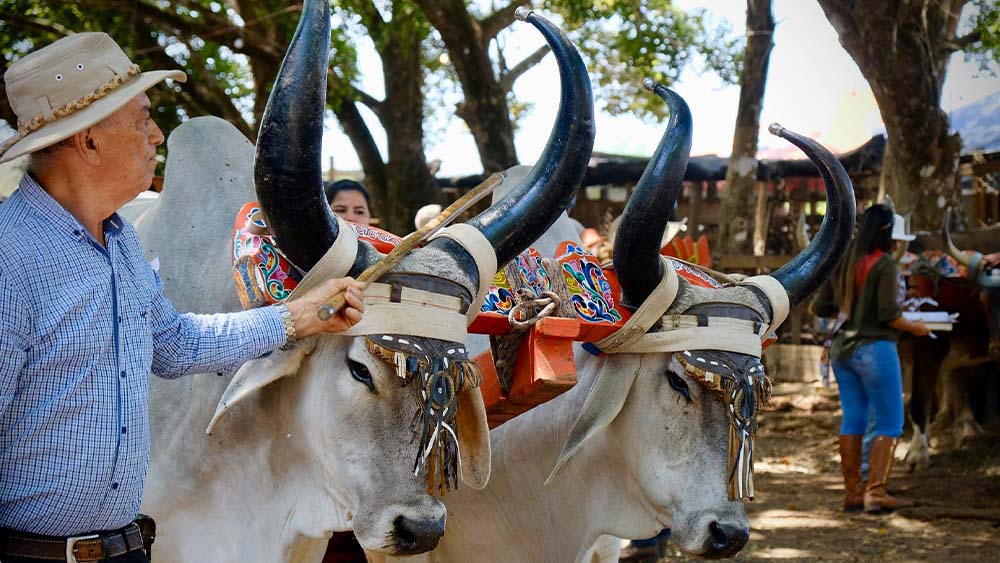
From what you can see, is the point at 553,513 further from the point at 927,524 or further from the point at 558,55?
the point at 927,524

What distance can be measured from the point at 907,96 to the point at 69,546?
26.3 ft

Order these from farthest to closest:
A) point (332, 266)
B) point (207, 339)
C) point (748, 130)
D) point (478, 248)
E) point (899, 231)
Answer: point (748, 130) < point (899, 231) < point (478, 248) < point (332, 266) < point (207, 339)

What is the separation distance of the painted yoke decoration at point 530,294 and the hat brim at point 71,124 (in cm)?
72

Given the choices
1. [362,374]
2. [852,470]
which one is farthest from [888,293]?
[362,374]

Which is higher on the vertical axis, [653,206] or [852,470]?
[653,206]

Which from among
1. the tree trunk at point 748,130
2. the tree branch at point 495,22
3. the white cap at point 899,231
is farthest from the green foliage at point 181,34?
the white cap at point 899,231

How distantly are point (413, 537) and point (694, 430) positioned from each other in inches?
43.7

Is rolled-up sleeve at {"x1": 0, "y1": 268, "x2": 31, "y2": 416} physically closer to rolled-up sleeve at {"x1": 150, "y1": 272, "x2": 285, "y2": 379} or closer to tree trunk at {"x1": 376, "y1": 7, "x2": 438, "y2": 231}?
rolled-up sleeve at {"x1": 150, "y1": 272, "x2": 285, "y2": 379}

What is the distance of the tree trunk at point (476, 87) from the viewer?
9.41 meters

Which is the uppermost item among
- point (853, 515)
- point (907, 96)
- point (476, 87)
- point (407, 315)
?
point (476, 87)

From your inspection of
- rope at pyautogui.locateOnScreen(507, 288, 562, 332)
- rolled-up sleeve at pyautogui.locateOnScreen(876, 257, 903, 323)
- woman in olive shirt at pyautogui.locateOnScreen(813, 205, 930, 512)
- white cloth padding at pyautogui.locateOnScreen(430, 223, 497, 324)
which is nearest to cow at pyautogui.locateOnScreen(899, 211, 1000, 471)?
woman in olive shirt at pyautogui.locateOnScreen(813, 205, 930, 512)

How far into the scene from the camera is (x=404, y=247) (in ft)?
9.44

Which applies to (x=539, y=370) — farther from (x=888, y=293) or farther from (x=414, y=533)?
(x=888, y=293)

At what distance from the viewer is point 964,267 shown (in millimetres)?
8430
